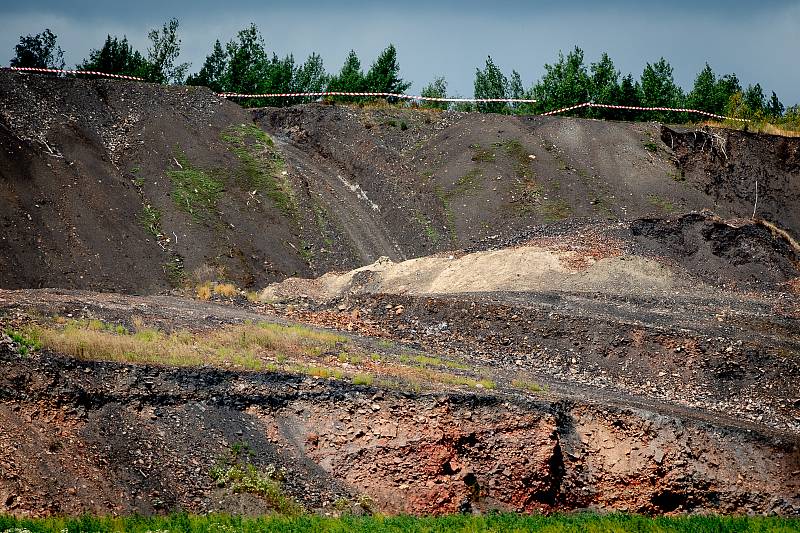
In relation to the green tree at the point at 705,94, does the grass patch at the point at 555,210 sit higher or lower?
lower

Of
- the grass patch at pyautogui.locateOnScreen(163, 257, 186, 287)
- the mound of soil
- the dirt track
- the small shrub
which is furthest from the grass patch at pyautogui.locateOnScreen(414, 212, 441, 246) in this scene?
the small shrub

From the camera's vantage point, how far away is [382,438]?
22.3 m

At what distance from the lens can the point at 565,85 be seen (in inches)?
2334

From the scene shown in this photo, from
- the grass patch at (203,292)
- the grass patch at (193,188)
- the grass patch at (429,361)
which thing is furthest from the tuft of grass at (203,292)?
the grass patch at (429,361)

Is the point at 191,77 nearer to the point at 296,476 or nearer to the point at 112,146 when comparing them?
the point at 112,146

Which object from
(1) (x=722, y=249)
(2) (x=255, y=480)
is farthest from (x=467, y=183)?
(2) (x=255, y=480)

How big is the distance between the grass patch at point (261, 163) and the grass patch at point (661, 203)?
15017mm

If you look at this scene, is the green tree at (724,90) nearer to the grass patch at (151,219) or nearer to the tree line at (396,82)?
the tree line at (396,82)

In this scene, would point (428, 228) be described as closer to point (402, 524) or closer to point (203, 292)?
point (203, 292)

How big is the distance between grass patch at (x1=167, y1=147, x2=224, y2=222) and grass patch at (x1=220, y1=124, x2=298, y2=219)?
192cm

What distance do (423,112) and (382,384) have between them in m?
33.2

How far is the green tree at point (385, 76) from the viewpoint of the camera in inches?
2355

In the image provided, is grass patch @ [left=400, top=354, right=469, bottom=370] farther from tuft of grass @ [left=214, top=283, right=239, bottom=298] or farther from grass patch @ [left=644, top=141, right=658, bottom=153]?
grass patch @ [left=644, top=141, right=658, bottom=153]

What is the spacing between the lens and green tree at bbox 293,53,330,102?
197 ft
